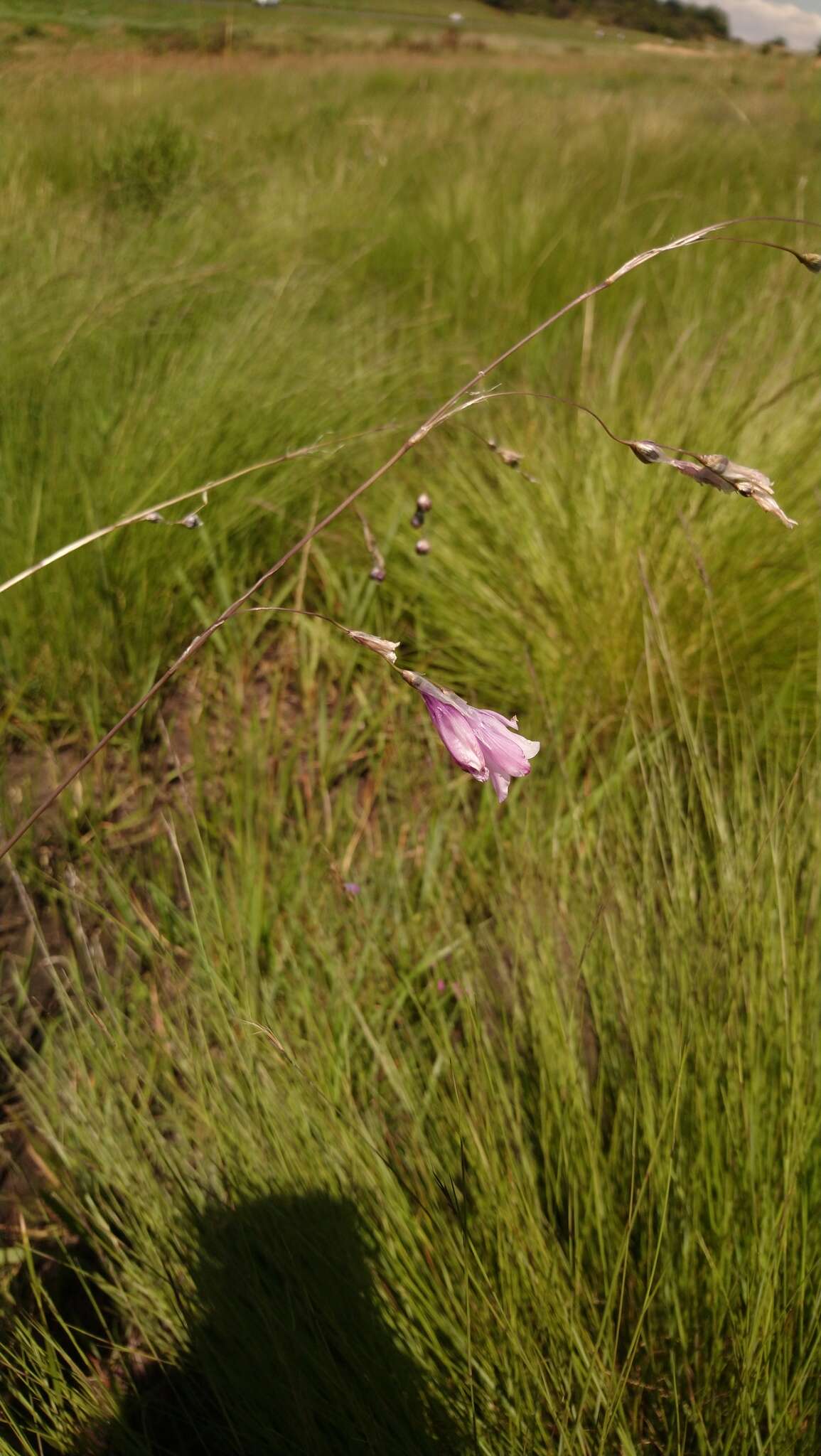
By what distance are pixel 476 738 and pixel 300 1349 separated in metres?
0.60

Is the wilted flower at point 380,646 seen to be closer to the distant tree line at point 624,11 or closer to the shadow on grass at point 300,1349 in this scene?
the shadow on grass at point 300,1349

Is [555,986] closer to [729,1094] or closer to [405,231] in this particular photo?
[729,1094]

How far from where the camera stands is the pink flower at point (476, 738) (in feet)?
1.87

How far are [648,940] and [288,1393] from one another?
577mm

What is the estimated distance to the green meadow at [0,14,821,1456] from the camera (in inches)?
33.3

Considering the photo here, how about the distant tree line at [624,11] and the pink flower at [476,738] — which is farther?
the distant tree line at [624,11]

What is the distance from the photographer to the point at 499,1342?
81cm

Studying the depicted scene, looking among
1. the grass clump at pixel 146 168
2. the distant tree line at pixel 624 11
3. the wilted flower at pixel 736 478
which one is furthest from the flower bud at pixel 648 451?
the distant tree line at pixel 624 11

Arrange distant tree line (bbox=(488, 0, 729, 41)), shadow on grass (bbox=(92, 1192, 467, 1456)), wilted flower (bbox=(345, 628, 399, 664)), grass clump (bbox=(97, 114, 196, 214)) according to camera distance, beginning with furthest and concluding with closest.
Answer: distant tree line (bbox=(488, 0, 729, 41))
grass clump (bbox=(97, 114, 196, 214))
shadow on grass (bbox=(92, 1192, 467, 1456))
wilted flower (bbox=(345, 628, 399, 664))

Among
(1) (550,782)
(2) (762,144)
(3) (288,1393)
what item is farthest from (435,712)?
(2) (762,144)

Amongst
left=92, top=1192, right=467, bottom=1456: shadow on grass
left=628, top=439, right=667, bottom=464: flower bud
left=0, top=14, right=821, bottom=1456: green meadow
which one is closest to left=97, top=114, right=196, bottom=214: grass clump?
left=0, top=14, right=821, bottom=1456: green meadow

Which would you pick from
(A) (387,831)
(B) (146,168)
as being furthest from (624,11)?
(A) (387,831)

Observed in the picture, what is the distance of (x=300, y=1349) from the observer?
Result: 0.84 metres

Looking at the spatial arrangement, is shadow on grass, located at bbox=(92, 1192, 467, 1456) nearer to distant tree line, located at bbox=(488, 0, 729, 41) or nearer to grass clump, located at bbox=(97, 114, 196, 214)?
grass clump, located at bbox=(97, 114, 196, 214)
